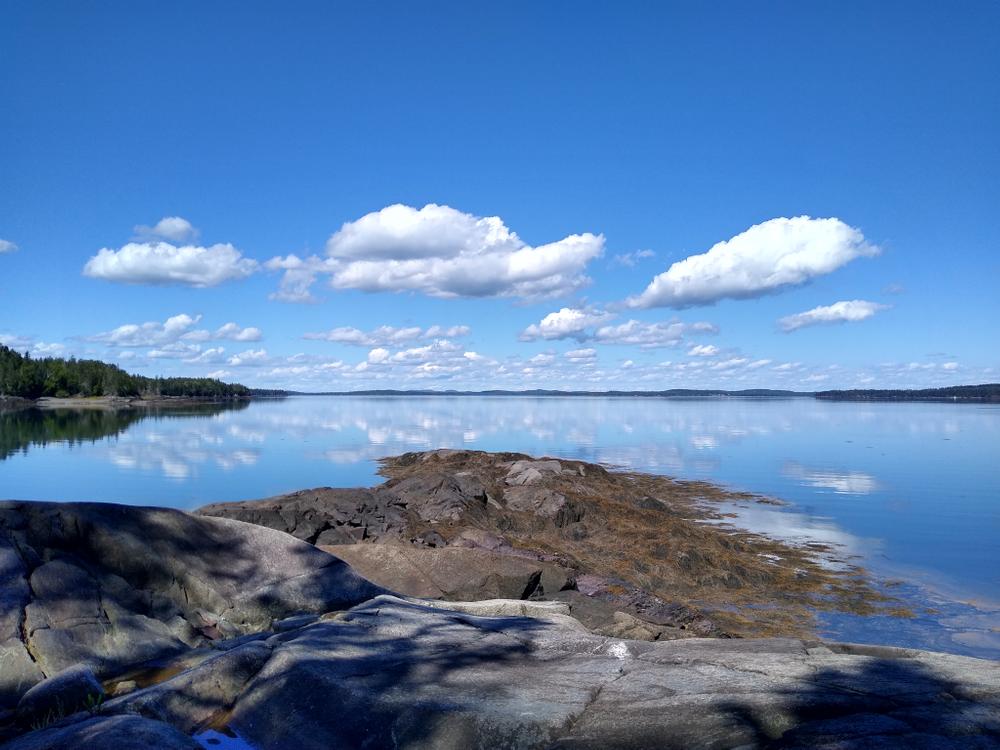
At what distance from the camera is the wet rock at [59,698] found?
20.7 feet

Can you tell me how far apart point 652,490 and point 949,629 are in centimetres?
2142

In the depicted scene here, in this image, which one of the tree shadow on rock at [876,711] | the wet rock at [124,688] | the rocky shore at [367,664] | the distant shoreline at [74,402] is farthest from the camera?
the distant shoreline at [74,402]

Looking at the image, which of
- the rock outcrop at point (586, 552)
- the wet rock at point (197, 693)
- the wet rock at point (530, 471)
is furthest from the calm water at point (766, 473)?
the wet rock at point (197, 693)

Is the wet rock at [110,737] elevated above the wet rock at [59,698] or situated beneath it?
elevated above

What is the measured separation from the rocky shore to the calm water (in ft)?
23.7

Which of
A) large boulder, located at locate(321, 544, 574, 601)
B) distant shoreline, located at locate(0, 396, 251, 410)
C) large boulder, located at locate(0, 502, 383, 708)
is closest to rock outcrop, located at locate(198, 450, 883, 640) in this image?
large boulder, located at locate(321, 544, 574, 601)

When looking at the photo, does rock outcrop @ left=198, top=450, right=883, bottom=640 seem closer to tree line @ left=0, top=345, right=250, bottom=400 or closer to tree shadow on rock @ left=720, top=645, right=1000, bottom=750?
tree shadow on rock @ left=720, top=645, right=1000, bottom=750

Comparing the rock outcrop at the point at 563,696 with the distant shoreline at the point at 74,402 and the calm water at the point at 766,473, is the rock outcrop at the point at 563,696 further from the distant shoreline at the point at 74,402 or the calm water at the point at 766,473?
the distant shoreline at the point at 74,402

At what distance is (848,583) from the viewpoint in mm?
18844

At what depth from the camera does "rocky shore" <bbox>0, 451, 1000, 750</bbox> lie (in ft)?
18.3

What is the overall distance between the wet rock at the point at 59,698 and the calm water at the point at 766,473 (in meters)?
13.4

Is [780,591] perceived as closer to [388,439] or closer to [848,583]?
[848,583]

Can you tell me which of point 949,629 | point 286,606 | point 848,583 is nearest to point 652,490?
point 848,583

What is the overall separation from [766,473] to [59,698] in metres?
42.2
